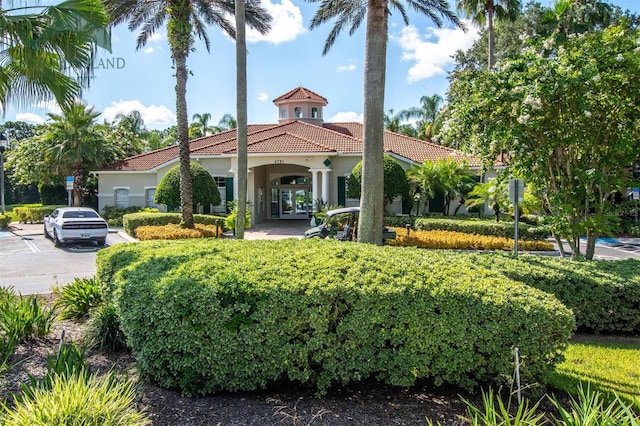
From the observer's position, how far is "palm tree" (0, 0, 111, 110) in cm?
702

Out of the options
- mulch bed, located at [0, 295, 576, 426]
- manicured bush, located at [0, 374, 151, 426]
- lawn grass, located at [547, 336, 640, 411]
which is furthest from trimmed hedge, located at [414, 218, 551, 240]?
manicured bush, located at [0, 374, 151, 426]

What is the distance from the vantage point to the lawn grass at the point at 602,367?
15.6ft

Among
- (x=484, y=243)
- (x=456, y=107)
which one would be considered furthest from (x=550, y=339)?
(x=484, y=243)

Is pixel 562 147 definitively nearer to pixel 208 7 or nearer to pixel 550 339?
pixel 550 339

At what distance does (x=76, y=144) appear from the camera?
29141 millimetres

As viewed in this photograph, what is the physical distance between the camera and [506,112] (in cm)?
940

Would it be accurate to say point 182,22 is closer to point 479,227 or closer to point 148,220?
point 148,220

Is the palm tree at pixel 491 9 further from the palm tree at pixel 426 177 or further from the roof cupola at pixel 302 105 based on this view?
the roof cupola at pixel 302 105

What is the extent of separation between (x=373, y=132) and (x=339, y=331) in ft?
18.3

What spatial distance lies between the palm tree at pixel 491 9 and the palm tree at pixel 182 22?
1344cm

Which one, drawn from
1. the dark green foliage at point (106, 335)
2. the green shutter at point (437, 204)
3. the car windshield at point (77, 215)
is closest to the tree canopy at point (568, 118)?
the dark green foliage at point (106, 335)

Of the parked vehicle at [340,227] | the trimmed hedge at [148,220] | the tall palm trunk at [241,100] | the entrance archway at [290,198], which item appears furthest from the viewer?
the entrance archway at [290,198]

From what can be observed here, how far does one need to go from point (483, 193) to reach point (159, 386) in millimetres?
19076

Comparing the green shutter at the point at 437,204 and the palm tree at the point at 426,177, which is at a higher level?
the palm tree at the point at 426,177
